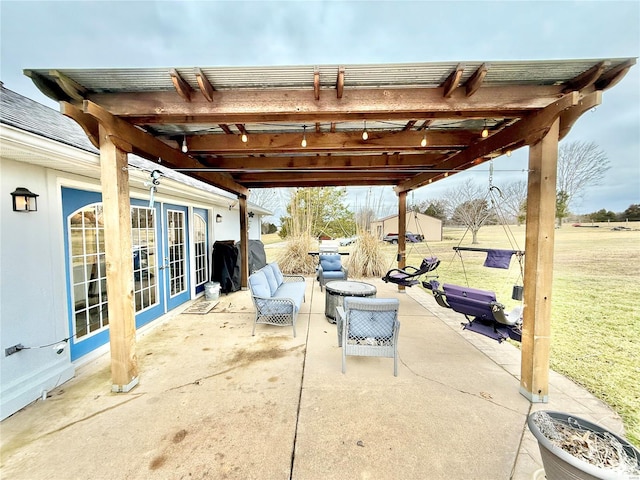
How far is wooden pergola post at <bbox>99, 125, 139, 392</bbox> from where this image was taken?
238 centimetres

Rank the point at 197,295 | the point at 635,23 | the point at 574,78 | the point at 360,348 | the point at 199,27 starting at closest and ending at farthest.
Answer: the point at 574,78 → the point at 360,348 → the point at 635,23 → the point at 197,295 → the point at 199,27

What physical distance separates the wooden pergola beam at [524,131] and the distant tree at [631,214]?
23209 millimetres

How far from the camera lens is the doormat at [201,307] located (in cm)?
496

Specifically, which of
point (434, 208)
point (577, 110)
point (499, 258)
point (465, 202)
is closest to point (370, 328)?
point (499, 258)

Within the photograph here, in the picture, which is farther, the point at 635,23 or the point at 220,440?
the point at 635,23

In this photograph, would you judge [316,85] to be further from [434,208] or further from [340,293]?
[434,208]

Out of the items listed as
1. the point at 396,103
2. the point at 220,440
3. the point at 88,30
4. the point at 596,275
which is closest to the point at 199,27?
the point at 88,30

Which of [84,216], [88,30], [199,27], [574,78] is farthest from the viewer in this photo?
[199,27]

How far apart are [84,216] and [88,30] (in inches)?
315

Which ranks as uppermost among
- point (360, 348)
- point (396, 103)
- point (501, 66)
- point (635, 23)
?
point (635, 23)

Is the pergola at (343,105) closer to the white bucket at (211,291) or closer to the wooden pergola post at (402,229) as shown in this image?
the white bucket at (211,291)

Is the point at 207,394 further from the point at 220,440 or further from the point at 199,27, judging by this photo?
the point at 199,27

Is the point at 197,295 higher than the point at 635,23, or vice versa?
the point at 635,23

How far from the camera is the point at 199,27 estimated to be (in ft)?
28.7
